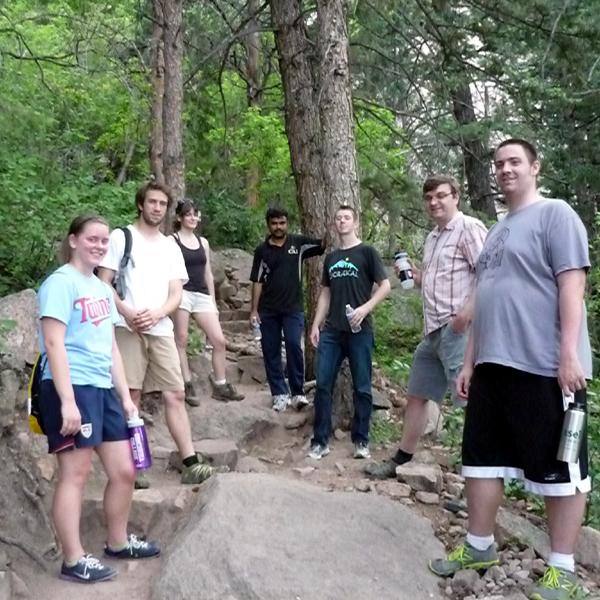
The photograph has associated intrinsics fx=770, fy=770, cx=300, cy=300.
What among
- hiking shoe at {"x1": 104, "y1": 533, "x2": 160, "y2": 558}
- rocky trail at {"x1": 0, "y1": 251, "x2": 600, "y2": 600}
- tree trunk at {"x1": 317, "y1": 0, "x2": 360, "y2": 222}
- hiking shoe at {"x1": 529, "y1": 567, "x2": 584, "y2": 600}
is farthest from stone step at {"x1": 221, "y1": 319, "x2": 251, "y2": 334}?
hiking shoe at {"x1": 529, "y1": 567, "x2": 584, "y2": 600}

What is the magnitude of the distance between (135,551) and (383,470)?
192cm

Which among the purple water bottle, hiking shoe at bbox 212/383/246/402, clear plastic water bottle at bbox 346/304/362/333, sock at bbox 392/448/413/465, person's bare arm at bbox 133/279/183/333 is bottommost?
sock at bbox 392/448/413/465

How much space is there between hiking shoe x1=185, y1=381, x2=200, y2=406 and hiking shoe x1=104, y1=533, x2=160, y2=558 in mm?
2787

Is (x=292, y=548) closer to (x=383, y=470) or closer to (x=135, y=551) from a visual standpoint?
(x=135, y=551)

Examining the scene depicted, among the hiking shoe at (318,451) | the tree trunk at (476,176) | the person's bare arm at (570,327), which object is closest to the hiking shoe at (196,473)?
the hiking shoe at (318,451)

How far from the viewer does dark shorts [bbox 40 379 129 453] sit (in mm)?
3789

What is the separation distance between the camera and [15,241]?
787 centimetres

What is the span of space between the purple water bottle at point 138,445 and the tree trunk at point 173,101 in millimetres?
5448

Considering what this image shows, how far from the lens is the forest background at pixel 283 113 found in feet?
26.2

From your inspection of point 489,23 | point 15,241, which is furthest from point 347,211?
point 489,23

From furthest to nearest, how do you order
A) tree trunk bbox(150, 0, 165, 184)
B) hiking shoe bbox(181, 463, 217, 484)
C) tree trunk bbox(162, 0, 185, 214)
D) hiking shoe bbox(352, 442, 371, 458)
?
tree trunk bbox(150, 0, 165, 184) < tree trunk bbox(162, 0, 185, 214) < hiking shoe bbox(352, 442, 371, 458) < hiking shoe bbox(181, 463, 217, 484)

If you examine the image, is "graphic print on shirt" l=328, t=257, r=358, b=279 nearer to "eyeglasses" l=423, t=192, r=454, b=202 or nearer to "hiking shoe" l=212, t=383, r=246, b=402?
"eyeglasses" l=423, t=192, r=454, b=202

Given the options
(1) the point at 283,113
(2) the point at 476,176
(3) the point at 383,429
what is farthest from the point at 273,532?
(2) the point at 476,176

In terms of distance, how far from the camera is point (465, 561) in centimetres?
392
